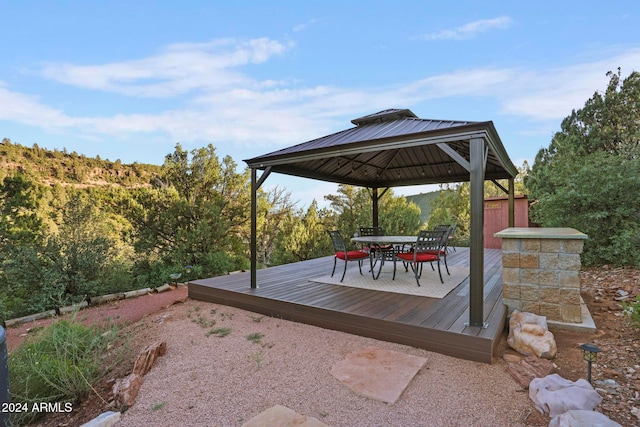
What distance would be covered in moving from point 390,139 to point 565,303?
8.82 ft

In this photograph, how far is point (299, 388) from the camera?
2270 mm

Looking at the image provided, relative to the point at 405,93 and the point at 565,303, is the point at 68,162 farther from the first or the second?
the point at 565,303

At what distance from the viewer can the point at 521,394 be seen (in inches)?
84.4

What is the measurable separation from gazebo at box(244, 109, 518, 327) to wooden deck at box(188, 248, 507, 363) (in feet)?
0.96

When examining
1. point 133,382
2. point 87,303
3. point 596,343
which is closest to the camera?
point 133,382

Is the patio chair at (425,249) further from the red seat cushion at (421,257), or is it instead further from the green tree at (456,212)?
the green tree at (456,212)

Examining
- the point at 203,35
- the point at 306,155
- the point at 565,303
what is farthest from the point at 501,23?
the point at 203,35

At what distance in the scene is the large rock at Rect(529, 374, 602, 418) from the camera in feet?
5.98

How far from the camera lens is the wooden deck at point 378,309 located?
280 cm

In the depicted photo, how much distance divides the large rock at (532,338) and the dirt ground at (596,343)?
0.35 ft

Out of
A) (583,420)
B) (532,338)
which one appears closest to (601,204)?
(532,338)

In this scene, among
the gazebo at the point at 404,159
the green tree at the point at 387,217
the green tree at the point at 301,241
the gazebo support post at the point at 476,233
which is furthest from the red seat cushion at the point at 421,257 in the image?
the green tree at the point at 387,217

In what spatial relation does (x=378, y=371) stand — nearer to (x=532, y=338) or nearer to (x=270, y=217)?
(x=532, y=338)

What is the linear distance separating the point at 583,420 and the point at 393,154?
565 cm
